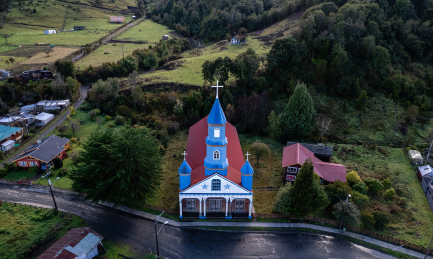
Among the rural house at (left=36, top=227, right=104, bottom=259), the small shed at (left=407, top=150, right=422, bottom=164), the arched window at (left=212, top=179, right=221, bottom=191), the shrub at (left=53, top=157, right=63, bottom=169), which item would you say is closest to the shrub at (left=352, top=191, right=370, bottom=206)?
the arched window at (left=212, top=179, right=221, bottom=191)

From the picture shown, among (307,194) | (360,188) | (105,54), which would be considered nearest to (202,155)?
(307,194)

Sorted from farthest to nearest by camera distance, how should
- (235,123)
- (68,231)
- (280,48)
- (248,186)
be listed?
(280,48), (235,123), (248,186), (68,231)

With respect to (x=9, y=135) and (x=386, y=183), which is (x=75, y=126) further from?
(x=386, y=183)

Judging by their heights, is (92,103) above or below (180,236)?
above

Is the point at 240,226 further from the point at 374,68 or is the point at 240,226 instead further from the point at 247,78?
the point at 374,68

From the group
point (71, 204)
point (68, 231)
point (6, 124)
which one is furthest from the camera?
point (6, 124)

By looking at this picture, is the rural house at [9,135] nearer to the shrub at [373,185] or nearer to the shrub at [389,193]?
the shrub at [373,185]

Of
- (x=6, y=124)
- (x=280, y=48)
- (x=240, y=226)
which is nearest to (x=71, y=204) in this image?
(x=240, y=226)

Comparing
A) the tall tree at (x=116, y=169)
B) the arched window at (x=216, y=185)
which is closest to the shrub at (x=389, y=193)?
the arched window at (x=216, y=185)
